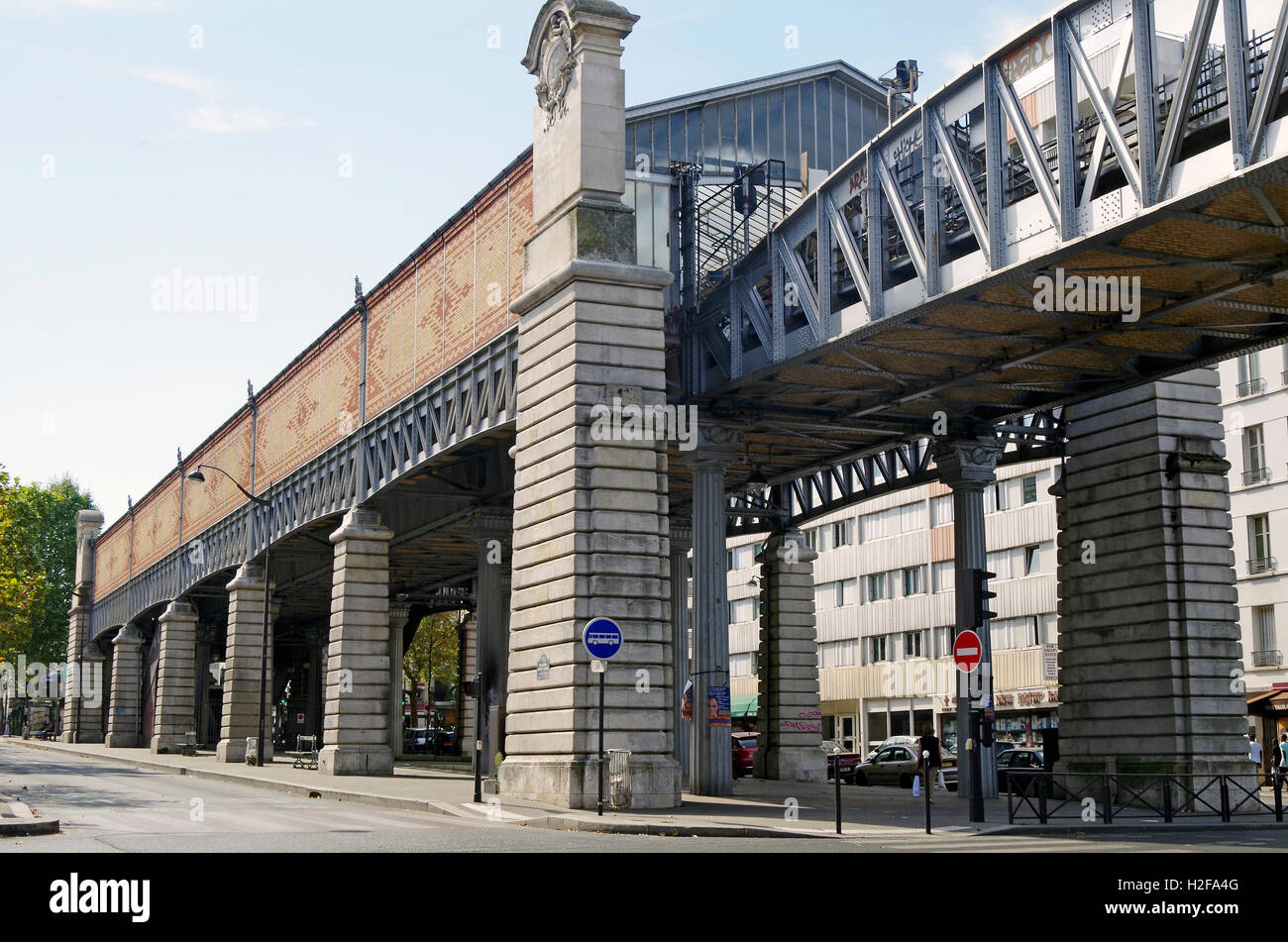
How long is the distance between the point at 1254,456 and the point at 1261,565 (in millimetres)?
4369

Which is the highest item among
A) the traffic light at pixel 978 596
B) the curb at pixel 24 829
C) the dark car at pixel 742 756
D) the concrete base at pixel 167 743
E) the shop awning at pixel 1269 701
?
the traffic light at pixel 978 596

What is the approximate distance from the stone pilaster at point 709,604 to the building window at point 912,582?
3871 cm

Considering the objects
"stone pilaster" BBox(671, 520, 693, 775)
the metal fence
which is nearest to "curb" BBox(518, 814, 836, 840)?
the metal fence

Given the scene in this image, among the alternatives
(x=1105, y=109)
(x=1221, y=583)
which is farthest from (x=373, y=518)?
(x=1105, y=109)

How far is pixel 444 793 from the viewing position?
31297mm

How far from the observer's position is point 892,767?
47375 mm

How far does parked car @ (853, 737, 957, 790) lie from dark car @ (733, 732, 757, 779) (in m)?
3.61

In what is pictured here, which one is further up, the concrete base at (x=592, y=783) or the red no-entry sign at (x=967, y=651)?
the red no-entry sign at (x=967, y=651)

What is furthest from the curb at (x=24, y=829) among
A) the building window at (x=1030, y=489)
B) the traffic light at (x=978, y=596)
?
the building window at (x=1030, y=489)

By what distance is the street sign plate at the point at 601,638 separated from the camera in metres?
22.9

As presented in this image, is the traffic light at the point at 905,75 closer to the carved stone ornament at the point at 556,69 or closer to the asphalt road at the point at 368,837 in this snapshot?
the carved stone ornament at the point at 556,69

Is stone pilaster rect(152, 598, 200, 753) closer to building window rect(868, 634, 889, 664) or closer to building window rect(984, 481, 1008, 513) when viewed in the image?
building window rect(868, 634, 889, 664)

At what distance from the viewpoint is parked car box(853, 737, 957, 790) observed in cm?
4676
